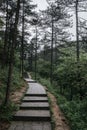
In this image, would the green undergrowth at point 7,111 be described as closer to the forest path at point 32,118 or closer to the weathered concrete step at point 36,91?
the forest path at point 32,118

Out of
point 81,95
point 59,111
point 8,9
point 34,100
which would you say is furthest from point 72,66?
point 8,9

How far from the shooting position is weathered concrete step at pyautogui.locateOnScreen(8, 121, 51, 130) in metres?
8.12

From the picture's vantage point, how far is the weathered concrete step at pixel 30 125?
8117 millimetres

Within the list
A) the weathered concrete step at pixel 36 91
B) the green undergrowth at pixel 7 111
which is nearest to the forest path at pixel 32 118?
the green undergrowth at pixel 7 111

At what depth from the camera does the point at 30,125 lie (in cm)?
848

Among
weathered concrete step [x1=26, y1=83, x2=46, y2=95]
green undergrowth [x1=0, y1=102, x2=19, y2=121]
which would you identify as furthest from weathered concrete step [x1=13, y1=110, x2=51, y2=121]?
weathered concrete step [x1=26, y1=83, x2=46, y2=95]

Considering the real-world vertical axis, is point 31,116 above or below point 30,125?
above

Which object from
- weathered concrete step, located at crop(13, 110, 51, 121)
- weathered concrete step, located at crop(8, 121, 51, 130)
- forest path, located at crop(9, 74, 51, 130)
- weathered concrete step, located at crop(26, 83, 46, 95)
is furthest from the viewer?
weathered concrete step, located at crop(26, 83, 46, 95)

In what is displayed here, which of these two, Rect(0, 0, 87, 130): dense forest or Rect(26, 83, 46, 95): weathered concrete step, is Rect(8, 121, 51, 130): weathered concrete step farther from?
Rect(26, 83, 46, 95): weathered concrete step

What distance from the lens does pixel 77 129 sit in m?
7.96

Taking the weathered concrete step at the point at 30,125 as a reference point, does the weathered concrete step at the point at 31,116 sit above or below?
above

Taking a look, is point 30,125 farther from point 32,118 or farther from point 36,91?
point 36,91

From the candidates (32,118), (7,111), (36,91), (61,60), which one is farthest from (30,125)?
(61,60)

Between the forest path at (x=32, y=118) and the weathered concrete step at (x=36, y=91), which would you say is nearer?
the forest path at (x=32, y=118)
